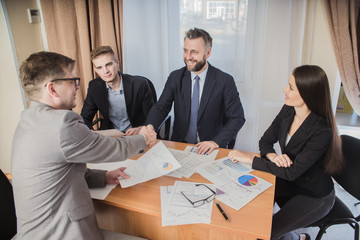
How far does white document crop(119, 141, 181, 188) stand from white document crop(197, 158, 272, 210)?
204mm

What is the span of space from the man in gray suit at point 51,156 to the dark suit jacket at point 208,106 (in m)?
1.11

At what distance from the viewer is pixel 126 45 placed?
2893 millimetres

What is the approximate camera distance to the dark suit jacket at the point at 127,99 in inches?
95.4

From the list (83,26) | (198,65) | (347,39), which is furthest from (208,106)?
(83,26)

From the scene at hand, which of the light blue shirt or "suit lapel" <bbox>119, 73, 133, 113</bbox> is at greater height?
"suit lapel" <bbox>119, 73, 133, 113</bbox>

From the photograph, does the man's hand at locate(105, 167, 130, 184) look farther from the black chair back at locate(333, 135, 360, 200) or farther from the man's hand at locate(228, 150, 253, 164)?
the black chair back at locate(333, 135, 360, 200)

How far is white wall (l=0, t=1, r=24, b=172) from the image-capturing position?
265 centimetres

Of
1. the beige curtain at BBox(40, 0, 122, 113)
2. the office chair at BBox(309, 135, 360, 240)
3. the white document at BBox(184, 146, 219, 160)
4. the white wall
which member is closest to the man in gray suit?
the white document at BBox(184, 146, 219, 160)

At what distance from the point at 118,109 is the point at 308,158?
1.81 meters

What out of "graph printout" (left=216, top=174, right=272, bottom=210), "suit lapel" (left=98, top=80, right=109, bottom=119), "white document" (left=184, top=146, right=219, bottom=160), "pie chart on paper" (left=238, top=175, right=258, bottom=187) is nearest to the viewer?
"graph printout" (left=216, top=174, right=272, bottom=210)

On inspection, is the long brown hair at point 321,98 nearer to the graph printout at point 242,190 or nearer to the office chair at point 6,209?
the graph printout at point 242,190

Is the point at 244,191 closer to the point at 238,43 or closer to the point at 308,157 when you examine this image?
the point at 308,157

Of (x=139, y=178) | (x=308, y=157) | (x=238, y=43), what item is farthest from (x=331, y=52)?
(x=139, y=178)

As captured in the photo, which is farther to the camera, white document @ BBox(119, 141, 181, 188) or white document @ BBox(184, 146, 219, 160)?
white document @ BBox(184, 146, 219, 160)
